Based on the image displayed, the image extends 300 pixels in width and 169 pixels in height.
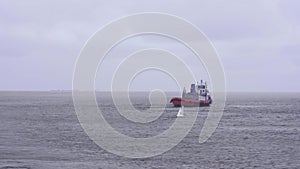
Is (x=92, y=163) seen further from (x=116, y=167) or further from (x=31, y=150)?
(x=31, y=150)

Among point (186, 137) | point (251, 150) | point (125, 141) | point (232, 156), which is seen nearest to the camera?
point (232, 156)

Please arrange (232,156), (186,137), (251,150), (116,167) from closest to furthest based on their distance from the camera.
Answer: (116,167)
(232,156)
(251,150)
(186,137)

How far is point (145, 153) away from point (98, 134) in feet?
70.1

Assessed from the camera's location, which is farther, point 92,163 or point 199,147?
point 199,147

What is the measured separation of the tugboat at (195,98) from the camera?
143700 millimetres

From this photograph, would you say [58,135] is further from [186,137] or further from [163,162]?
[163,162]

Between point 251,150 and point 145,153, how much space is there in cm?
1148

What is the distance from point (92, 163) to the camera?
4372 cm

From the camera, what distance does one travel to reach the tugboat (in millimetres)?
143700

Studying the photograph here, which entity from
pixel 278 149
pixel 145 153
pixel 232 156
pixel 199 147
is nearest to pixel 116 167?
pixel 145 153

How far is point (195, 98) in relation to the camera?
5778 inches

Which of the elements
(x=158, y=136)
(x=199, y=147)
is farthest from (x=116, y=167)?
(x=158, y=136)

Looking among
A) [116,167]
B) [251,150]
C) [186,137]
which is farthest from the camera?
[186,137]

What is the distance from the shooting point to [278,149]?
54.7 meters
